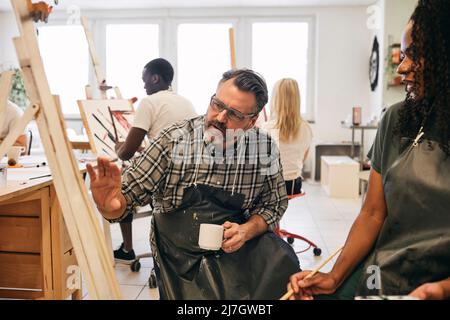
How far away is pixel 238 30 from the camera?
22.2ft

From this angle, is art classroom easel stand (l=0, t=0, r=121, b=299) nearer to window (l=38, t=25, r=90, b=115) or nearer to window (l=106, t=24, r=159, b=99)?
window (l=106, t=24, r=159, b=99)

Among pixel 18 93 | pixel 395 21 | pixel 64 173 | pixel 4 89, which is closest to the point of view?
pixel 64 173

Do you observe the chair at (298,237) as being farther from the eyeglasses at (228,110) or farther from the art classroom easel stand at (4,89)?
the art classroom easel stand at (4,89)

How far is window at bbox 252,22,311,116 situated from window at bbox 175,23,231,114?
51 cm

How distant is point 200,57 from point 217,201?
19.5ft

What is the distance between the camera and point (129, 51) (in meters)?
7.06

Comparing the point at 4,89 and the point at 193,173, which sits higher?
the point at 4,89

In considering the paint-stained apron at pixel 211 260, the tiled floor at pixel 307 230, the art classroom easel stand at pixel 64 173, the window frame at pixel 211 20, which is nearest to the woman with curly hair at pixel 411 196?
the paint-stained apron at pixel 211 260

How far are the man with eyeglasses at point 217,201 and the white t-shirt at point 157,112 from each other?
4.14 feet

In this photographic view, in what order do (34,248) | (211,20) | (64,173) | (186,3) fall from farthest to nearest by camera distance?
(211,20) → (186,3) → (34,248) → (64,173)

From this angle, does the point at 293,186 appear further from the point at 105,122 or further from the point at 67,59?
the point at 67,59

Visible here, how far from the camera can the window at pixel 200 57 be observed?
688 cm

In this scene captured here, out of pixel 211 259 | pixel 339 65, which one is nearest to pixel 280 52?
pixel 339 65

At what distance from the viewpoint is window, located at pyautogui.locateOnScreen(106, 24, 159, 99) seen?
6.99 m
